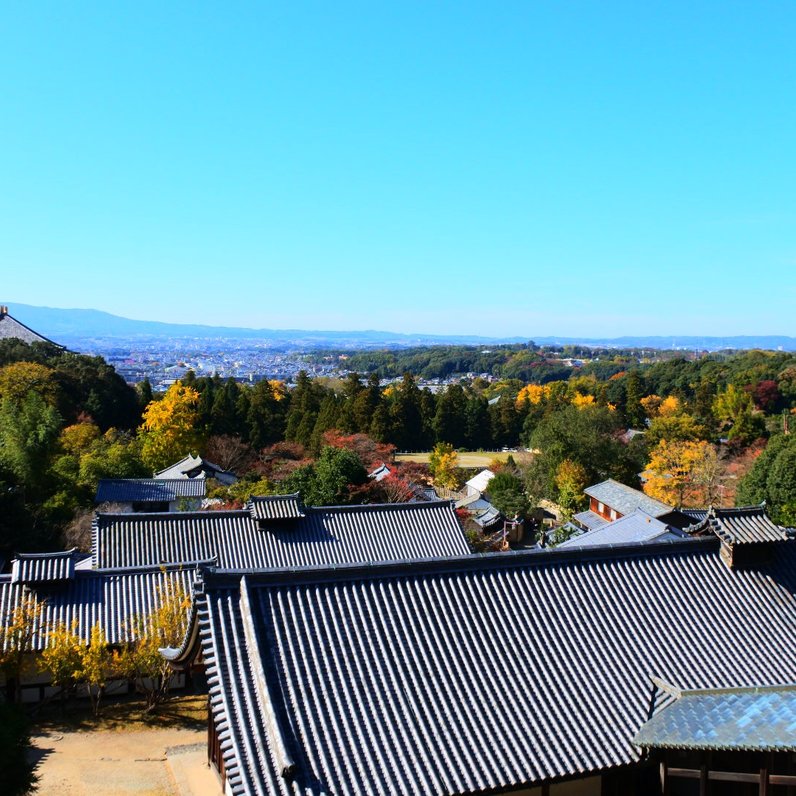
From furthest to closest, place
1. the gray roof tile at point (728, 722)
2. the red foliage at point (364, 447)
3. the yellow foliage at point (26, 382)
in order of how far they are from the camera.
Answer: the red foliage at point (364, 447), the yellow foliage at point (26, 382), the gray roof tile at point (728, 722)

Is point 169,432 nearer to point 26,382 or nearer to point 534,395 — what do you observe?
point 26,382

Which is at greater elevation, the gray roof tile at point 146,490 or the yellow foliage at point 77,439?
the yellow foliage at point 77,439

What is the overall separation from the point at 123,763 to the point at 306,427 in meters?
36.2

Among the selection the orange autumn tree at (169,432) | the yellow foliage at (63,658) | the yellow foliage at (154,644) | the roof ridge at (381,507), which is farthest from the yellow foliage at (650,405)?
the yellow foliage at (63,658)

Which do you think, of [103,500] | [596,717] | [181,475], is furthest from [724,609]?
[181,475]

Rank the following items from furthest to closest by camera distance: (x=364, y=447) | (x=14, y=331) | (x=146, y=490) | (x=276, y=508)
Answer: (x=14, y=331) → (x=364, y=447) → (x=146, y=490) → (x=276, y=508)

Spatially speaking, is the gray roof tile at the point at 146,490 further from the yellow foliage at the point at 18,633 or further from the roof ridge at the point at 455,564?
the roof ridge at the point at 455,564

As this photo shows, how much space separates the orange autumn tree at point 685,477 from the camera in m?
34.6

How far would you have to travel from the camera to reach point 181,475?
3288 centimetres

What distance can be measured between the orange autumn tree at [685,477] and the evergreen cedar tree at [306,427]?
9.84ft

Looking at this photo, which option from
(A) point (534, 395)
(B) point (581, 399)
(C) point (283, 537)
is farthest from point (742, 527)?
(A) point (534, 395)

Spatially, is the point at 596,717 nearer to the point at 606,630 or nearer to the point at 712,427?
the point at 606,630

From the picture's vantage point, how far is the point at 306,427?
4741 cm

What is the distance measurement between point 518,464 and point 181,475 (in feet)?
67.9
